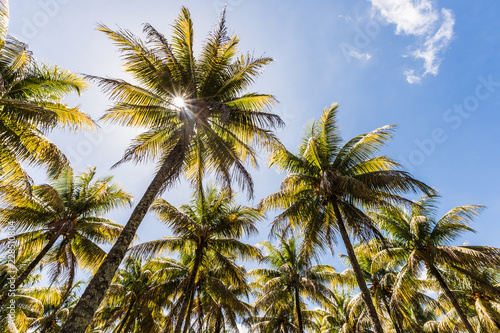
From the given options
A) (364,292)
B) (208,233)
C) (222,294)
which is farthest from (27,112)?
(364,292)

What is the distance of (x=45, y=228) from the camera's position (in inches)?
474

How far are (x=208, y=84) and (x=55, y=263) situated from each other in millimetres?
11743

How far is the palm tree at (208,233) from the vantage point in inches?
484

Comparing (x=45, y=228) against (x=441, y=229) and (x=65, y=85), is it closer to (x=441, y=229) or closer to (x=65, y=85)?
(x=65, y=85)

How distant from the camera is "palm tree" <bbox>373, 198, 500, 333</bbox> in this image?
11359 millimetres

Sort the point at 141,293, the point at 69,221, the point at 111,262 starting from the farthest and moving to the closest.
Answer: the point at 141,293 < the point at 69,221 < the point at 111,262

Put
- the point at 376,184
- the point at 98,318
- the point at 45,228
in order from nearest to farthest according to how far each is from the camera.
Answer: the point at 376,184 < the point at 45,228 < the point at 98,318

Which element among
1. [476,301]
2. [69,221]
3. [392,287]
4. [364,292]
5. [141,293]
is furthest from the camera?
[392,287]

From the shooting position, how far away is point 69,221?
11938 millimetres

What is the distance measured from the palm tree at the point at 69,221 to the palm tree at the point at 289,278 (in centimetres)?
965

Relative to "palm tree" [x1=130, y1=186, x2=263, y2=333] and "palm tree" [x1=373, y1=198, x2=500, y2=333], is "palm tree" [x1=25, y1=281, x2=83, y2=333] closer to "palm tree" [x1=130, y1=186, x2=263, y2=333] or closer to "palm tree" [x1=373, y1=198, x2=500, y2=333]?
"palm tree" [x1=130, y1=186, x2=263, y2=333]

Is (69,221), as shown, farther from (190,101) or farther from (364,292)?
(364,292)

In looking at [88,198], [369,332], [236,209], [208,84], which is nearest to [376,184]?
[236,209]

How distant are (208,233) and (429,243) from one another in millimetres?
10851
